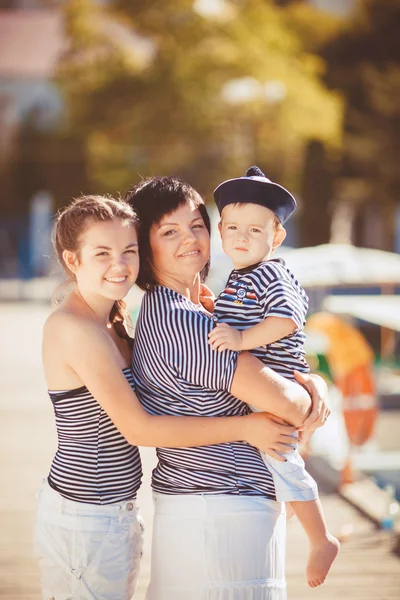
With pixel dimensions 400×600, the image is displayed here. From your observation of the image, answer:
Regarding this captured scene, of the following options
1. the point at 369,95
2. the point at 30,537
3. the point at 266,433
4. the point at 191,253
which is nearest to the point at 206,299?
the point at 191,253

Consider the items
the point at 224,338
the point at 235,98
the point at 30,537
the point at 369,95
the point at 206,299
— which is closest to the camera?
the point at 224,338

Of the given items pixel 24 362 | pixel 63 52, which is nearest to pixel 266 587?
pixel 24 362

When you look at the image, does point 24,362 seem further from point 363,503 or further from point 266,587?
point 266,587

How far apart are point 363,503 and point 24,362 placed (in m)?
7.45

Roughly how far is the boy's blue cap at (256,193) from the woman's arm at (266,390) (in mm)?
421

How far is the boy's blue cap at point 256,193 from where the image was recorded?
8.29 ft

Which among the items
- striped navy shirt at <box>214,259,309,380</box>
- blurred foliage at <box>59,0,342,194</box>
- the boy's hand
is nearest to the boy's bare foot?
striped navy shirt at <box>214,259,309,380</box>

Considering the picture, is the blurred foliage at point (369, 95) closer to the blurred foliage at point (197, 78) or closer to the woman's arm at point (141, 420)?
the blurred foliage at point (197, 78)

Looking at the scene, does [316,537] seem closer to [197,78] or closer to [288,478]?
[288,478]

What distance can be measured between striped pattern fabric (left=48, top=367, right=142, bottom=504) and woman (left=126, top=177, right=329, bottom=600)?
113mm

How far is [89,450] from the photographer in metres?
2.50

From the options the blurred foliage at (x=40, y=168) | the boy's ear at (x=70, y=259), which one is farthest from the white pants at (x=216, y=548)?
the blurred foliage at (x=40, y=168)

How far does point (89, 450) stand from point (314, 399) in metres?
0.60

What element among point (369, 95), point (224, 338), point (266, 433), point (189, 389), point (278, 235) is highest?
point (369, 95)
